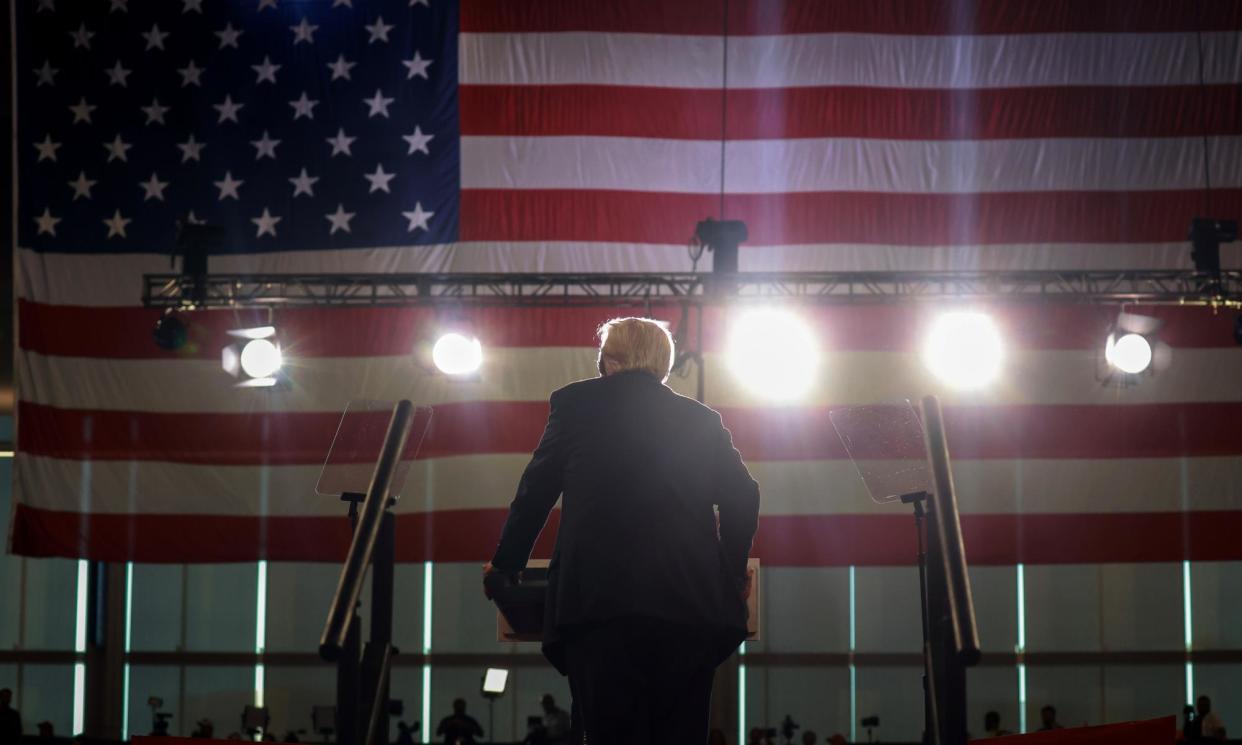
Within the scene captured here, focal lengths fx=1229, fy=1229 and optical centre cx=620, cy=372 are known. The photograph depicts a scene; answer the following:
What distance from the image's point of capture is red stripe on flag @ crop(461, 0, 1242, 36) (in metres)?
7.11

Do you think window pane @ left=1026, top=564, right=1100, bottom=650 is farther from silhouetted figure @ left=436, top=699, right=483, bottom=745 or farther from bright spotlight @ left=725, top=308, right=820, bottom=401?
bright spotlight @ left=725, top=308, right=820, bottom=401

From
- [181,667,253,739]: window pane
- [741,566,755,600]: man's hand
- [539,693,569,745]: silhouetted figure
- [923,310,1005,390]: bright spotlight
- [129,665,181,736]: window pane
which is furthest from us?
[181,667,253,739]: window pane

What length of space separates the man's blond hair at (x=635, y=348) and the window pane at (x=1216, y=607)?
12.4 meters

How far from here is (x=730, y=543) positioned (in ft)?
7.85

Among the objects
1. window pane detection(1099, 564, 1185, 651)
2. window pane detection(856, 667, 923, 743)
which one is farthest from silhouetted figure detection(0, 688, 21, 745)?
window pane detection(1099, 564, 1185, 651)

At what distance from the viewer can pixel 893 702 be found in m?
12.9

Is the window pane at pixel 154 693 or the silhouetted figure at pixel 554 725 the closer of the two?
the silhouetted figure at pixel 554 725

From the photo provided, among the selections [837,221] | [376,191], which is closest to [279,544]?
[376,191]

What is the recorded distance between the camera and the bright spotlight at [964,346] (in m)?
6.38

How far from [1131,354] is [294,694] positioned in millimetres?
9635

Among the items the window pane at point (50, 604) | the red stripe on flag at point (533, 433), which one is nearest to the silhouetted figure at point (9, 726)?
the red stripe on flag at point (533, 433)

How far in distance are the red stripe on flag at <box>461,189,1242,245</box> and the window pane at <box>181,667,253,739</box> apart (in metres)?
7.78

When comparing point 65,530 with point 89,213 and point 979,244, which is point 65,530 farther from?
point 979,244

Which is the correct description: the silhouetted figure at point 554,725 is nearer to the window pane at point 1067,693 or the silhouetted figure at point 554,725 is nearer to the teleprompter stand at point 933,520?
the window pane at point 1067,693
